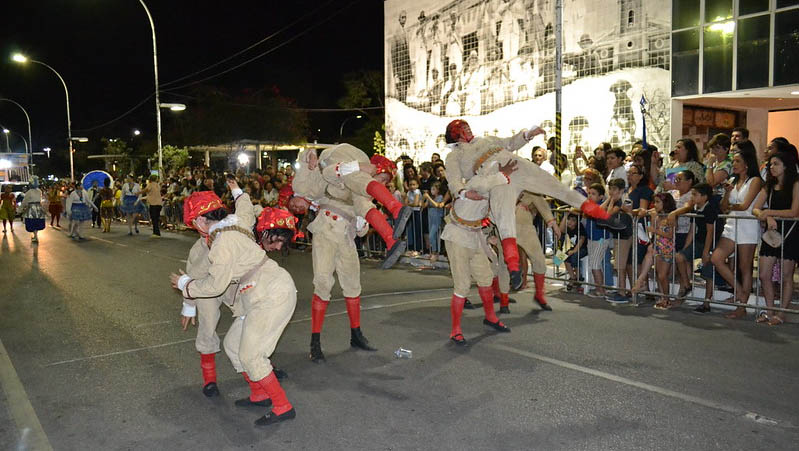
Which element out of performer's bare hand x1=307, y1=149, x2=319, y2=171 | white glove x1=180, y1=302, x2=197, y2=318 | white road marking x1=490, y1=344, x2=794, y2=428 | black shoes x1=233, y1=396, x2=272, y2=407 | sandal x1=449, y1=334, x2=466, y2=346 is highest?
performer's bare hand x1=307, y1=149, x2=319, y2=171

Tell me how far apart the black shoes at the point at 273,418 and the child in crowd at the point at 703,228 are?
18.2ft

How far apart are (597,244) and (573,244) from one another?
1.65ft

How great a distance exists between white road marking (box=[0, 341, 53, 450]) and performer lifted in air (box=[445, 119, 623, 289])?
4009mm

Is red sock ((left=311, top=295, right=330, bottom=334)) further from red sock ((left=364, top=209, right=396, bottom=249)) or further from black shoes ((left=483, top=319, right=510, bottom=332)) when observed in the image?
black shoes ((left=483, top=319, right=510, bottom=332))

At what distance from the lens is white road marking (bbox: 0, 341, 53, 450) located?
14.2ft

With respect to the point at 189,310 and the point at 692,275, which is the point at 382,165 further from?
the point at 692,275

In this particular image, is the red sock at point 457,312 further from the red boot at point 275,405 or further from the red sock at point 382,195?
the red boot at point 275,405

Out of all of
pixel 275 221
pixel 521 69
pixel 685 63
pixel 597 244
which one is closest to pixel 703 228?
pixel 597 244

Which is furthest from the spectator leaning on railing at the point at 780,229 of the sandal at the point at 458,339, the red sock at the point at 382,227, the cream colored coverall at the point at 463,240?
the red sock at the point at 382,227

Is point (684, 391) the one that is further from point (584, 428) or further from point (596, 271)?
point (596, 271)

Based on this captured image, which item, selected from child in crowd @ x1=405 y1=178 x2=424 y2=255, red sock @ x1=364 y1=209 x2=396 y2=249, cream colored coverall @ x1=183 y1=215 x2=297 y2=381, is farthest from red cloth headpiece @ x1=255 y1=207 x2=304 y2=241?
child in crowd @ x1=405 y1=178 x2=424 y2=255

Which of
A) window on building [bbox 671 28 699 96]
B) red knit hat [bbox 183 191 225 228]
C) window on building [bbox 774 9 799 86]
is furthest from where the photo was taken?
window on building [bbox 671 28 699 96]

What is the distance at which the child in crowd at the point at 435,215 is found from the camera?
471 inches

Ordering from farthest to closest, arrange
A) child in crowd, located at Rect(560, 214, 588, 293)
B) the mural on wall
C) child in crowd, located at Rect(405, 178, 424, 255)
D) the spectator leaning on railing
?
the mural on wall → child in crowd, located at Rect(405, 178, 424, 255) → child in crowd, located at Rect(560, 214, 588, 293) → the spectator leaning on railing
